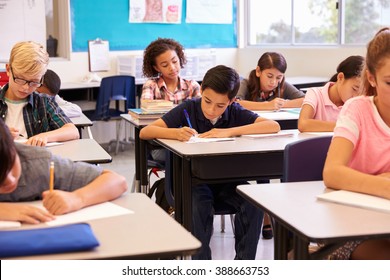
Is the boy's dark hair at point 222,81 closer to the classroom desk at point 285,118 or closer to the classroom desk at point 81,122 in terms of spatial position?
the classroom desk at point 285,118

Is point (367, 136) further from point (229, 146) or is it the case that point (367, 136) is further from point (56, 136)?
point (56, 136)

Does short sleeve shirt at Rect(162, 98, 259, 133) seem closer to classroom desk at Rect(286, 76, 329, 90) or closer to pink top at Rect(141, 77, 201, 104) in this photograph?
pink top at Rect(141, 77, 201, 104)

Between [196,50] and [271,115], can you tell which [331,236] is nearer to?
[271,115]

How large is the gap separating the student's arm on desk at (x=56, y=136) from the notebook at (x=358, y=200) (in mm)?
1405

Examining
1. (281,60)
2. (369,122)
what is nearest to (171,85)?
(281,60)

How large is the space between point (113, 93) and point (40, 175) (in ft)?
14.7

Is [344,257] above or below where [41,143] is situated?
below

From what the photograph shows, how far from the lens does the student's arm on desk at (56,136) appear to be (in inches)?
108

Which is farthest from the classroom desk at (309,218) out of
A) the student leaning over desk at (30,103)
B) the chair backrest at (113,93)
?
the chair backrest at (113,93)

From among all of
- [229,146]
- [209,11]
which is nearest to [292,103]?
[229,146]

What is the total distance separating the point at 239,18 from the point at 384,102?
19.3ft

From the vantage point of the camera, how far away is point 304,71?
694cm

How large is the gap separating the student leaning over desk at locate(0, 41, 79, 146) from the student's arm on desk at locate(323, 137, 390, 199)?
4.44ft

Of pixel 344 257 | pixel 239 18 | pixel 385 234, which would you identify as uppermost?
pixel 239 18
